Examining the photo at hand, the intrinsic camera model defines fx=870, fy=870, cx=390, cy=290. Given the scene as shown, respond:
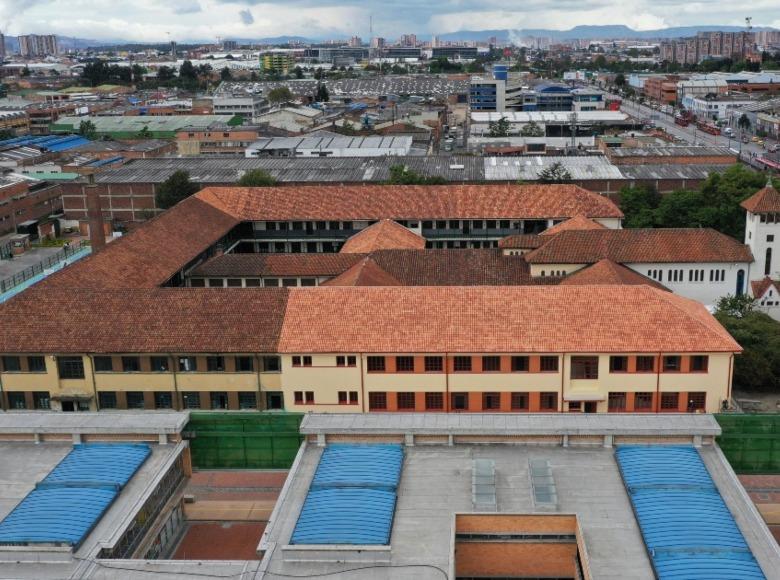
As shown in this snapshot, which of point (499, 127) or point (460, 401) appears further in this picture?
point (499, 127)

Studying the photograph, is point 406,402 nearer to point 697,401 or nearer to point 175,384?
point 175,384

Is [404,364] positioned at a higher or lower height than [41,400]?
higher

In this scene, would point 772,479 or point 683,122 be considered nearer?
point 772,479

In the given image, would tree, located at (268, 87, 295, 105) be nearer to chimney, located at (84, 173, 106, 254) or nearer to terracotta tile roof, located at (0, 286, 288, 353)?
chimney, located at (84, 173, 106, 254)

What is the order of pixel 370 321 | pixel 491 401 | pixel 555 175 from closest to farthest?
1. pixel 491 401
2. pixel 370 321
3. pixel 555 175

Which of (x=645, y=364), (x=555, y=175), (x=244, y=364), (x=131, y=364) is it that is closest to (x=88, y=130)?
(x=555, y=175)

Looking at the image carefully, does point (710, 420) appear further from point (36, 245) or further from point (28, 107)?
point (28, 107)

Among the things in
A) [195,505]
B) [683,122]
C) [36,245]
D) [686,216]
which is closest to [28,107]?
[36,245]

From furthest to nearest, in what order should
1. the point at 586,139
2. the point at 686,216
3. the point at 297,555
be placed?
1. the point at 586,139
2. the point at 686,216
3. the point at 297,555
